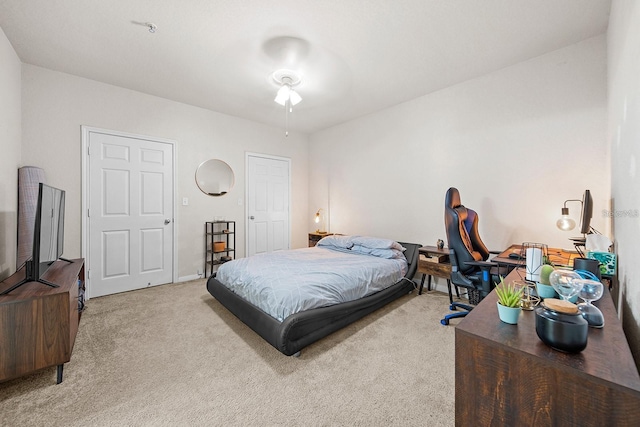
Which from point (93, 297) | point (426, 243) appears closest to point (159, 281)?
point (93, 297)

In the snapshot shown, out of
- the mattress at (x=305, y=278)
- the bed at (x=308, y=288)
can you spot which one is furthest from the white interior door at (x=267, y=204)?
the mattress at (x=305, y=278)

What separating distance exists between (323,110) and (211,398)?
385 centimetres

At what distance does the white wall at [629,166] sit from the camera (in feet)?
3.66

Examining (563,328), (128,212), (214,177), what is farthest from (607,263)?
(128,212)

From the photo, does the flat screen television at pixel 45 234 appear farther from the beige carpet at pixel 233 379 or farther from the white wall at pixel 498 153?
the white wall at pixel 498 153

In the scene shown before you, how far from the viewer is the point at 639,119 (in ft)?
3.63

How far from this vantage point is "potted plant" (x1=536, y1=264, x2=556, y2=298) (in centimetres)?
125

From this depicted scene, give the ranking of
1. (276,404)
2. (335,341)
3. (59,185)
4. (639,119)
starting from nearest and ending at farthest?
(639,119) < (276,404) < (335,341) < (59,185)

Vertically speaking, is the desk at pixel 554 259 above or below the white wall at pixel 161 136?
below

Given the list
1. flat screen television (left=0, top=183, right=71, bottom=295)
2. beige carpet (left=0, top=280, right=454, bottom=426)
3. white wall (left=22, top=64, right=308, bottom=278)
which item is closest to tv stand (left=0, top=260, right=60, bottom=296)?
flat screen television (left=0, top=183, right=71, bottom=295)

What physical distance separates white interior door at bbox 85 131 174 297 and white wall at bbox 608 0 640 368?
4.46 m

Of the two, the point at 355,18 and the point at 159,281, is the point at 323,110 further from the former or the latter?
the point at 159,281

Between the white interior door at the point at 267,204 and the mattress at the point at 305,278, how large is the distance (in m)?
1.52

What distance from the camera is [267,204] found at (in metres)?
4.88
